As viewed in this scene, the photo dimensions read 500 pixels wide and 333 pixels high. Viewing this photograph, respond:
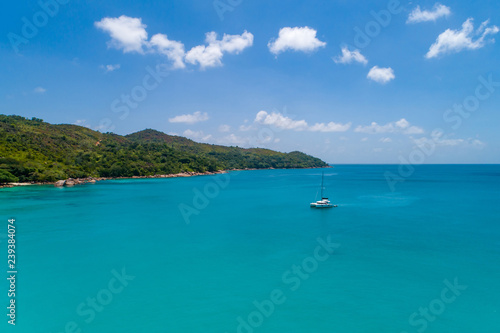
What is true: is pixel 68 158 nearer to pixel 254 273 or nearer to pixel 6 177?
pixel 6 177

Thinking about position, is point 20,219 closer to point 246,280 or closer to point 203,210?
point 203,210

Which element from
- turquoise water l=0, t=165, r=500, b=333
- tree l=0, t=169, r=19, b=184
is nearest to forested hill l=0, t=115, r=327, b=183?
tree l=0, t=169, r=19, b=184

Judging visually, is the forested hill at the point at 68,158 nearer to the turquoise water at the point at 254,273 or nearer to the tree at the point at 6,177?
the tree at the point at 6,177

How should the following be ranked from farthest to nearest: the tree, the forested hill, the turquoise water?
the forested hill, the tree, the turquoise water

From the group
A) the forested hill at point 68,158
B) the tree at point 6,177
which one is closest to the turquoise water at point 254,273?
the tree at point 6,177

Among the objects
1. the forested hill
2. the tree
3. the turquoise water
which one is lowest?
the turquoise water

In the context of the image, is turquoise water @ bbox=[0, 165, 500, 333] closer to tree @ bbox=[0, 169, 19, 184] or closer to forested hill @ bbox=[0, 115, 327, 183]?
tree @ bbox=[0, 169, 19, 184]

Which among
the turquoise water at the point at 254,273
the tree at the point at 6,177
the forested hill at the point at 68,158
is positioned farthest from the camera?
the forested hill at the point at 68,158

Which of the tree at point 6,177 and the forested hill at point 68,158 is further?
the forested hill at point 68,158
